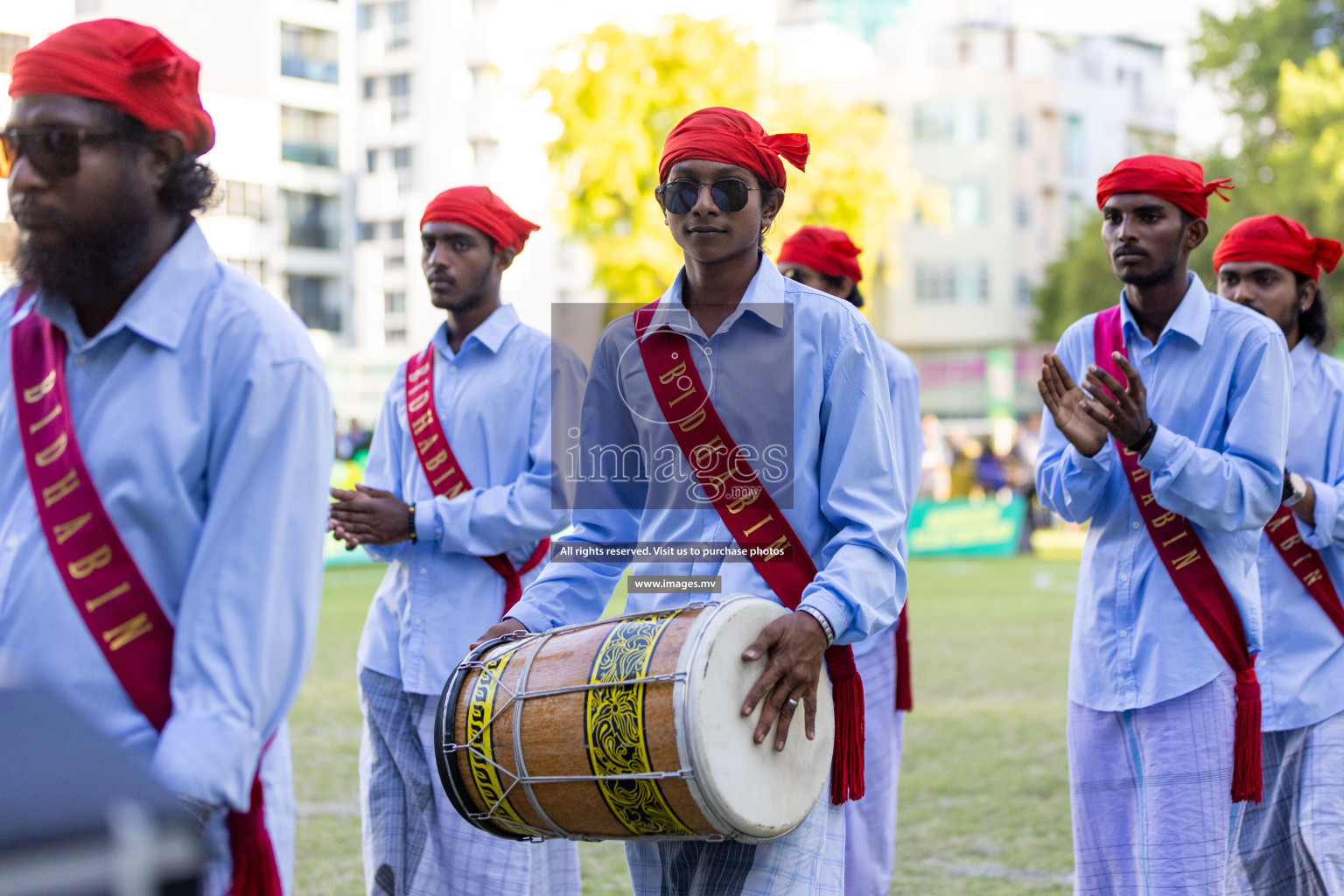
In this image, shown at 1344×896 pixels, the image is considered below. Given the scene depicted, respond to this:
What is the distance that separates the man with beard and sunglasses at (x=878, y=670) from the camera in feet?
19.6

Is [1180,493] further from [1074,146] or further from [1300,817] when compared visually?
[1074,146]

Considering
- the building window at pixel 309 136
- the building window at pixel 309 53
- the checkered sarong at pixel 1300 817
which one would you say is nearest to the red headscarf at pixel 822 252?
the checkered sarong at pixel 1300 817

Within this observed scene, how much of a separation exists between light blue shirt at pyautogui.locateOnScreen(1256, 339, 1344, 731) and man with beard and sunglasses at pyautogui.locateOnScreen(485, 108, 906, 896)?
244 centimetres

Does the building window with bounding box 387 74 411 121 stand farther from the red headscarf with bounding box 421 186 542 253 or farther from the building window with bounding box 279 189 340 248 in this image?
the red headscarf with bounding box 421 186 542 253

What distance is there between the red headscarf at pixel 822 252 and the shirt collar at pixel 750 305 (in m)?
3.04

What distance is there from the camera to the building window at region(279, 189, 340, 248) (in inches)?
2090

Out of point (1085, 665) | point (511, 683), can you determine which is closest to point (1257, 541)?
point (1085, 665)

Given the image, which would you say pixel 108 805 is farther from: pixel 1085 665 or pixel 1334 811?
pixel 1334 811

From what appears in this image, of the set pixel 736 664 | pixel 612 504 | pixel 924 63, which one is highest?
pixel 924 63

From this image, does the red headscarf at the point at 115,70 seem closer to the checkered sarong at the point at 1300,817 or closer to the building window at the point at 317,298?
the checkered sarong at the point at 1300,817

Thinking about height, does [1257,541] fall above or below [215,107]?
below

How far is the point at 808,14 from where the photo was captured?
224 feet

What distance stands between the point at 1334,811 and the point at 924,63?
186 ft

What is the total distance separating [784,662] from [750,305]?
2.92 ft
